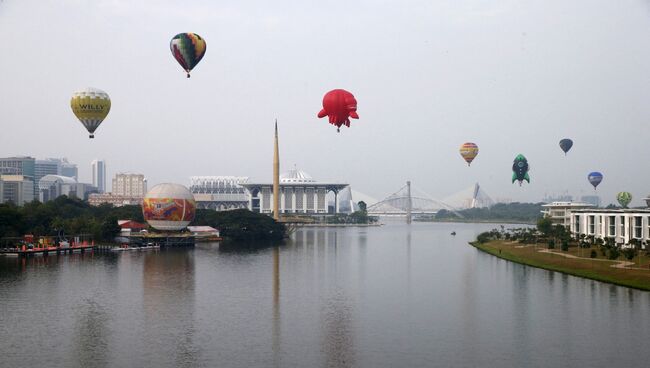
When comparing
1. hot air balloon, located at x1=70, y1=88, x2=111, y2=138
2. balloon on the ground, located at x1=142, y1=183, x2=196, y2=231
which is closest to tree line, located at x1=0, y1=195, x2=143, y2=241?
balloon on the ground, located at x1=142, y1=183, x2=196, y2=231

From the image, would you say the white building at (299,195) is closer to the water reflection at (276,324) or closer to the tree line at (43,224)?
the tree line at (43,224)

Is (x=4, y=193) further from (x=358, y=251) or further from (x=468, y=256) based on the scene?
(x=468, y=256)

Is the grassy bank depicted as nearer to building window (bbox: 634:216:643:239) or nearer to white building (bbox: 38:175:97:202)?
building window (bbox: 634:216:643:239)

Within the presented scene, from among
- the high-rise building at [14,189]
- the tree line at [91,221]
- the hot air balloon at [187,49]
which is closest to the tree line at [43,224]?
the tree line at [91,221]

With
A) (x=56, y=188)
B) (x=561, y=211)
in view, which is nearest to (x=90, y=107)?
(x=561, y=211)

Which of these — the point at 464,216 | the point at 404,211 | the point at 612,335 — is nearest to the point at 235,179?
the point at 404,211

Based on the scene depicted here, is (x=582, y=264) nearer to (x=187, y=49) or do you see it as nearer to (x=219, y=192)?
(x=187, y=49)
